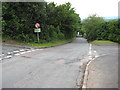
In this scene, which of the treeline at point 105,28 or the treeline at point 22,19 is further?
the treeline at point 105,28

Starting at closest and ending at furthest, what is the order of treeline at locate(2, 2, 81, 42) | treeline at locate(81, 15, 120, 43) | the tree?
treeline at locate(2, 2, 81, 42) → treeline at locate(81, 15, 120, 43) → the tree

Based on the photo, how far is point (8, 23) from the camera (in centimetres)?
1675

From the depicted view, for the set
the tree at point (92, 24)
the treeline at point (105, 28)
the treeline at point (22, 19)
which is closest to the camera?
the treeline at point (22, 19)

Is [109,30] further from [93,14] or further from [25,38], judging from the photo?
[25,38]

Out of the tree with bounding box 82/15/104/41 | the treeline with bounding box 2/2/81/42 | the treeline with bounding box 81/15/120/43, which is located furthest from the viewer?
the tree with bounding box 82/15/104/41

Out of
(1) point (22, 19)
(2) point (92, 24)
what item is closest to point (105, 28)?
(2) point (92, 24)

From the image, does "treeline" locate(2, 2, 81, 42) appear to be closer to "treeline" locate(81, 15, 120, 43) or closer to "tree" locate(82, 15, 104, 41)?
"treeline" locate(81, 15, 120, 43)

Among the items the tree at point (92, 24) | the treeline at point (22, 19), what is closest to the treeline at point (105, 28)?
the tree at point (92, 24)

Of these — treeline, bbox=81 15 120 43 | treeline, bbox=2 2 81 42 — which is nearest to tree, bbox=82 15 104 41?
treeline, bbox=81 15 120 43

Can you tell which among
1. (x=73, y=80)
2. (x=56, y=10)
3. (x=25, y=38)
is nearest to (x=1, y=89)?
(x=73, y=80)

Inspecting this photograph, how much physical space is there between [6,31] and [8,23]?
1.06 meters

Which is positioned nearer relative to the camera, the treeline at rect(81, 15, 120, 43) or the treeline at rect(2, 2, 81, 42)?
the treeline at rect(2, 2, 81, 42)

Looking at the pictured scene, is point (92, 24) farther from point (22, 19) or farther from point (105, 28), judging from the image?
point (22, 19)

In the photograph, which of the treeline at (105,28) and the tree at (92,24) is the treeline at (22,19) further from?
the tree at (92,24)
